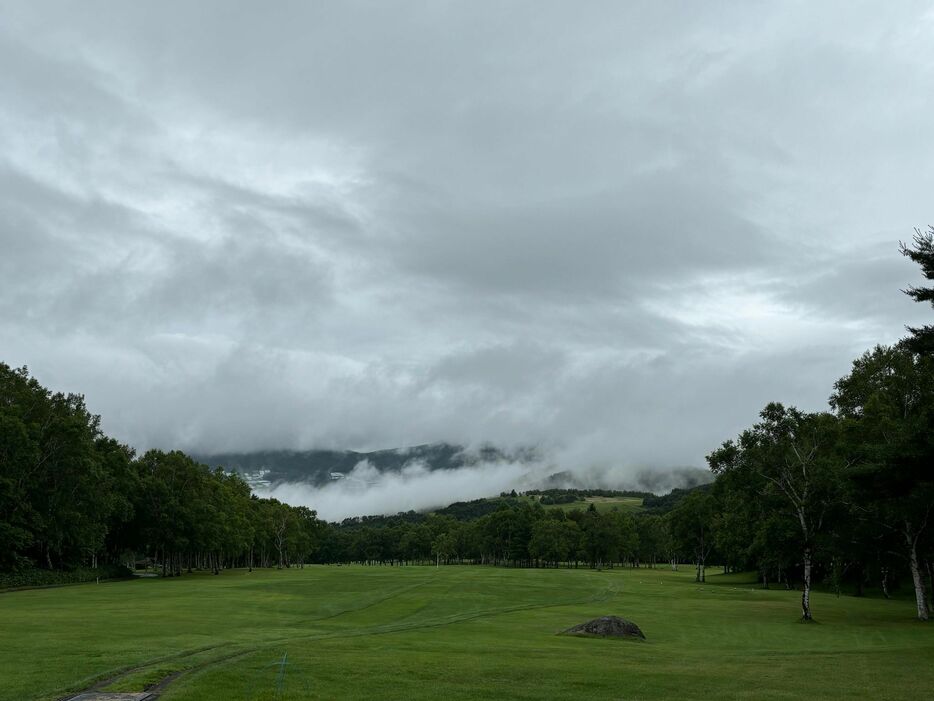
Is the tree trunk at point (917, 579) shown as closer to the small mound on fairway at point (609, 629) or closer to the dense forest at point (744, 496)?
the dense forest at point (744, 496)

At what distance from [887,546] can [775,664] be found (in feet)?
114

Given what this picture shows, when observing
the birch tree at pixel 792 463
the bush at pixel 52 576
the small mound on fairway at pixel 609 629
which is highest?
the birch tree at pixel 792 463

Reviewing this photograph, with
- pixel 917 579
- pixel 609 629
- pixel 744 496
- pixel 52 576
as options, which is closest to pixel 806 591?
pixel 917 579

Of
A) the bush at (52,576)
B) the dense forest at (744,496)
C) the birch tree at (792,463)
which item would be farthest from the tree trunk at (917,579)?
the bush at (52,576)

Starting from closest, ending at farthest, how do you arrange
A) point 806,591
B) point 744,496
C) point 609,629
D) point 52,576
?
point 609,629
point 806,591
point 744,496
point 52,576

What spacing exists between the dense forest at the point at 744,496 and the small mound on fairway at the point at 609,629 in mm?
15246

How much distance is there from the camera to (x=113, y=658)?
25.4 metres

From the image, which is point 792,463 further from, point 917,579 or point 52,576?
point 52,576

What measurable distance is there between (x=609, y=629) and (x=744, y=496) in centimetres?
2814

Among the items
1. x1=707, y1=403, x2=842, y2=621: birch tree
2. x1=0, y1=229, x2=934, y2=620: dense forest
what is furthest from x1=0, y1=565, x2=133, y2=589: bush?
x1=707, y1=403, x2=842, y2=621: birch tree

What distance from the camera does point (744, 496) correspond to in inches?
2452

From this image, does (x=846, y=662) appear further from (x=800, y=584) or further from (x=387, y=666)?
(x=800, y=584)

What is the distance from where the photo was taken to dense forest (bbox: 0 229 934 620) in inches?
1877

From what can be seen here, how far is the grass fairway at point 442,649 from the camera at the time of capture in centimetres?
2134
